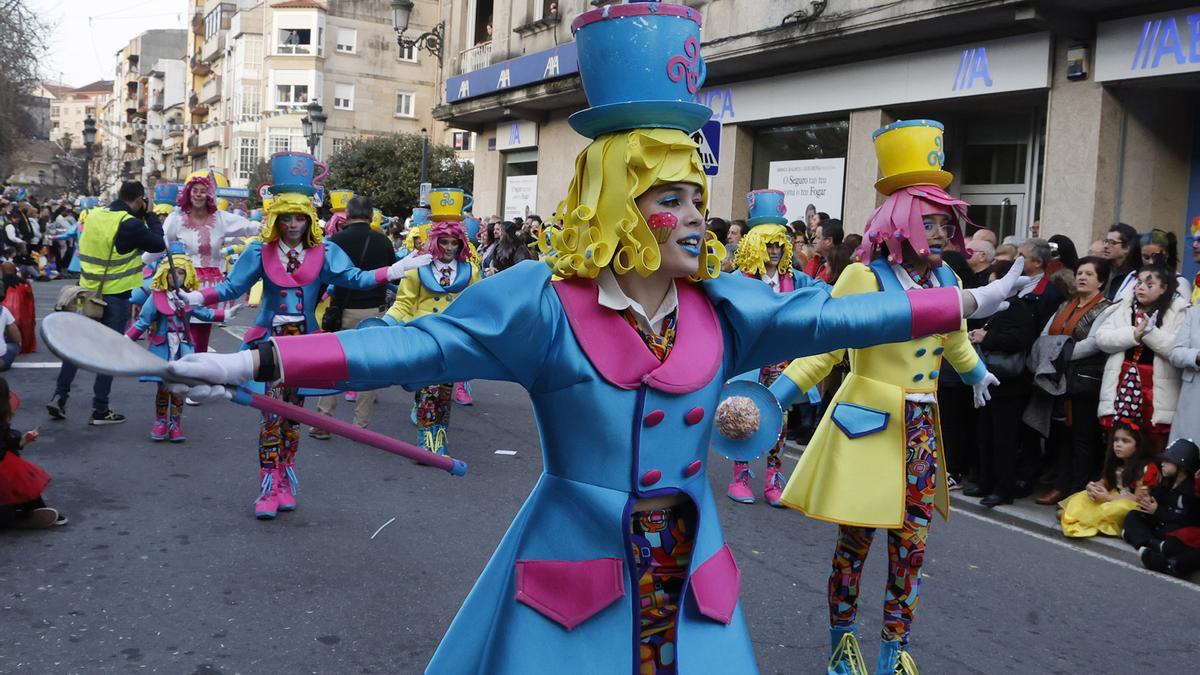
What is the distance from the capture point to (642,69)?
2943 millimetres

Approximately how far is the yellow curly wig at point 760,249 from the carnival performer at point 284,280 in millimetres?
2741

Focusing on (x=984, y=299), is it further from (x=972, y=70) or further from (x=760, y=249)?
(x=972, y=70)

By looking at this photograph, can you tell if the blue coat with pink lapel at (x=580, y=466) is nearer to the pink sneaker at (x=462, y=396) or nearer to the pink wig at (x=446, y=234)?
the pink wig at (x=446, y=234)

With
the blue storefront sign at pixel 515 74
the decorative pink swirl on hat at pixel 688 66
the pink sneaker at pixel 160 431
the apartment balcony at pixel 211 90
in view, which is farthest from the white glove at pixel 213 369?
the apartment balcony at pixel 211 90

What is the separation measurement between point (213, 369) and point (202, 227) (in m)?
8.02

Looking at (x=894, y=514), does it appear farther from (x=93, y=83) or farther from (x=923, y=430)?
(x=93, y=83)

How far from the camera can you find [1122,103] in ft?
41.8

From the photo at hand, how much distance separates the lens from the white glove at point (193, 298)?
6.63 m

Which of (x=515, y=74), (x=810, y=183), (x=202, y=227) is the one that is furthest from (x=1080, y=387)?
(x=515, y=74)

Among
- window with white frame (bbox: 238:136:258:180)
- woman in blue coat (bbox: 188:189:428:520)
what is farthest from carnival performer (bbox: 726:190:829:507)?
window with white frame (bbox: 238:136:258:180)

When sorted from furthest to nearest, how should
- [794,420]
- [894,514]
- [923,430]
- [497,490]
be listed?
[794,420] → [497,490] → [923,430] → [894,514]

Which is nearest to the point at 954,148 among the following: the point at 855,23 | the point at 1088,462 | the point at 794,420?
the point at 855,23

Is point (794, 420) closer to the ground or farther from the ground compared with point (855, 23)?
closer to the ground

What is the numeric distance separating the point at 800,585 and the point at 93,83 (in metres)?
191
